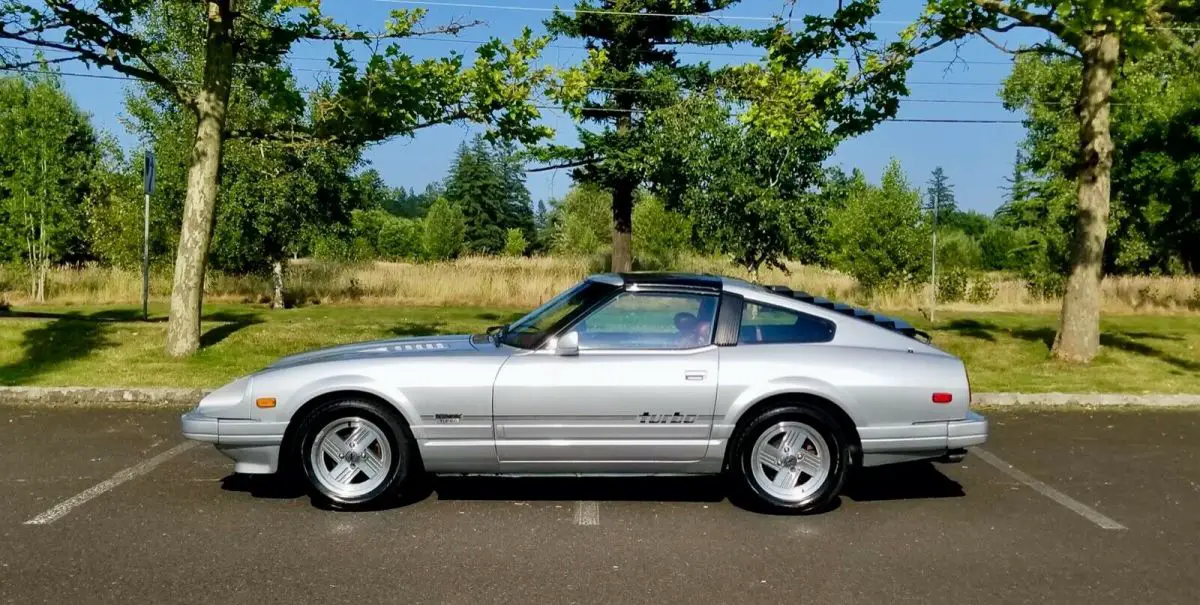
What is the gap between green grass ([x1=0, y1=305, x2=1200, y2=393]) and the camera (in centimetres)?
1145

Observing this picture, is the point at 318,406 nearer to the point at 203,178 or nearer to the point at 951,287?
the point at 203,178

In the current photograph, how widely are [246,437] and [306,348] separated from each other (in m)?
7.86

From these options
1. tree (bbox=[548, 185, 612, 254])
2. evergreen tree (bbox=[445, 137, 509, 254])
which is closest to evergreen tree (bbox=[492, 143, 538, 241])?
evergreen tree (bbox=[445, 137, 509, 254])

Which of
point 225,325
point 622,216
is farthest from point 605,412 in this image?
point 622,216

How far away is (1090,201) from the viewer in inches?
500

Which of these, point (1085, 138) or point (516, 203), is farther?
point (516, 203)

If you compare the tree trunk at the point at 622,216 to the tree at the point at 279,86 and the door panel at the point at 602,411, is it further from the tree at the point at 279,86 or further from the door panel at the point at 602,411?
the door panel at the point at 602,411

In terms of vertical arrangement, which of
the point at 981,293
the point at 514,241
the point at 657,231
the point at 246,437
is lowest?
the point at 246,437

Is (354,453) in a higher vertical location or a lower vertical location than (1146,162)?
lower

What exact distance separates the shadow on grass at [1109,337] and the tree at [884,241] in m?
8.25

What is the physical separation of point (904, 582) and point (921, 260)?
2249cm

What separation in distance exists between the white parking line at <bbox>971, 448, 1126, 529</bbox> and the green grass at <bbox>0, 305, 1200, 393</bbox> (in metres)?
3.47

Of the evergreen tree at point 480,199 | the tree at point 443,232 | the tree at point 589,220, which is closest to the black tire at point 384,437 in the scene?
the tree at point 589,220

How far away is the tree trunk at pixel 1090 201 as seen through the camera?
12.6 metres
